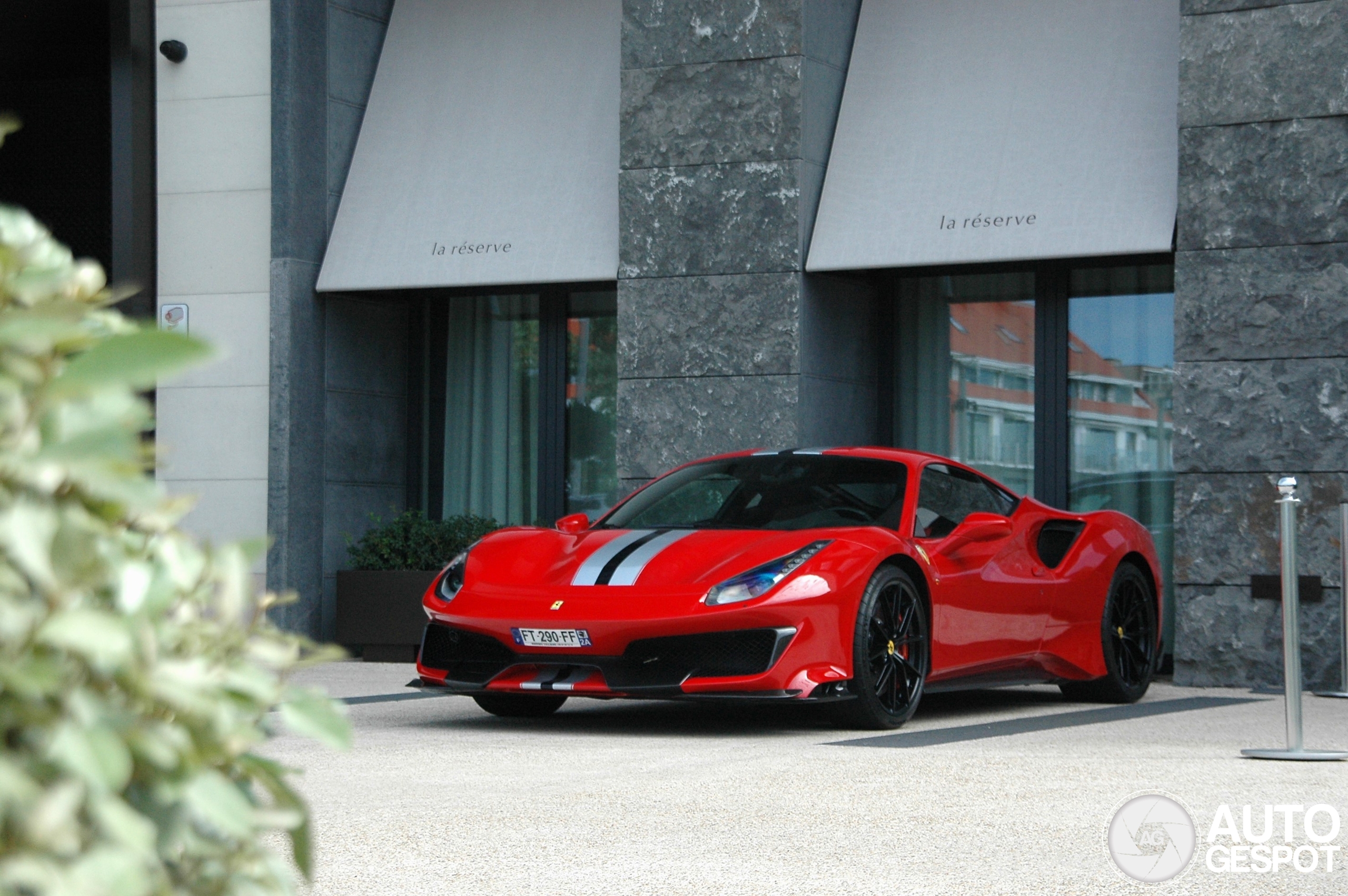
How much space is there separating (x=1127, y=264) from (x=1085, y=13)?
5.45 ft

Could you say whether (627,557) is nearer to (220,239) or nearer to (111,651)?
(111,651)

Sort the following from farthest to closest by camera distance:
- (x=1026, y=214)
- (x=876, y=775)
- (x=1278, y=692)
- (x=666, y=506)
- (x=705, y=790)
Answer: (x=1026, y=214) < (x=1278, y=692) < (x=666, y=506) < (x=876, y=775) < (x=705, y=790)

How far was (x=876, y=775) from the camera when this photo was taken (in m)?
5.50

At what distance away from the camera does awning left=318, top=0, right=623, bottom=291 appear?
12.3m

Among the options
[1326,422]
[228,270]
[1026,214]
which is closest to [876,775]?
[1326,422]

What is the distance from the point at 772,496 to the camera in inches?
309

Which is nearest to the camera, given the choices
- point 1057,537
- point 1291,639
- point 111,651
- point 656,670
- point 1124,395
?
point 111,651

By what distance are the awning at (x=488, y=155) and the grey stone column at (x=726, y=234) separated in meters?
0.57

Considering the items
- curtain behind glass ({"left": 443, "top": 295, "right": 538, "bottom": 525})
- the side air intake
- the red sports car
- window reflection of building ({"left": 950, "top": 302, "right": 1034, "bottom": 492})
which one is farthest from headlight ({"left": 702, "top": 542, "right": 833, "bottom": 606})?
curtain behind glass ({"left": 443, "top": 295, "right": 538, "bottom": 525})

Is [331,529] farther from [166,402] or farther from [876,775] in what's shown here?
[876,775]

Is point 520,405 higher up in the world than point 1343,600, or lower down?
higher up

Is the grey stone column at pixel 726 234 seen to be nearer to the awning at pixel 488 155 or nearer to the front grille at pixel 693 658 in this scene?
the awning at pixel 488 155

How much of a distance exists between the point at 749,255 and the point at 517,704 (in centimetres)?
463
